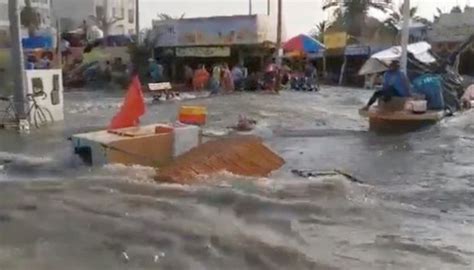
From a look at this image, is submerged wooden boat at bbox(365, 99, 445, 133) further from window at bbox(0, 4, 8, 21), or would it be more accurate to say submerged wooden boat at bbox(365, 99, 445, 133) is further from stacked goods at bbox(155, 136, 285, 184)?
window at bbox(0, 4, 8, 21)

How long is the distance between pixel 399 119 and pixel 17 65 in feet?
28.5

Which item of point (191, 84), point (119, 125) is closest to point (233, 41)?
point (191, 84)

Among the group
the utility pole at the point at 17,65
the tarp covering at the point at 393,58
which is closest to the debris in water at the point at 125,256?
the utility pole at the point at 17,65

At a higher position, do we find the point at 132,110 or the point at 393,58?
the point at 393,58

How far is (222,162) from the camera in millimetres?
10352

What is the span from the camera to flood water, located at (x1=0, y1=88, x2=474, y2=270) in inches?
253

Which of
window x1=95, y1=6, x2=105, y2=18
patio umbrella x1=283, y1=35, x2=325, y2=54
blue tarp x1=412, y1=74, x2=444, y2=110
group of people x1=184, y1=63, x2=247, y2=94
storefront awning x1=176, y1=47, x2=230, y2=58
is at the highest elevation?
window x1=95, y1=6, x2=105, y2=18

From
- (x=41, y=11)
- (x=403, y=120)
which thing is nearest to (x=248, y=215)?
(x=403, y=120)

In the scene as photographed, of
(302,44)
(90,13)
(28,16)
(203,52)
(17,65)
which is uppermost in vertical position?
(90,13)

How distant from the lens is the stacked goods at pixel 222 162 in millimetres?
9797

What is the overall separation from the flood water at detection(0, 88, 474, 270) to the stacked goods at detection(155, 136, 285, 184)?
0.28 meters

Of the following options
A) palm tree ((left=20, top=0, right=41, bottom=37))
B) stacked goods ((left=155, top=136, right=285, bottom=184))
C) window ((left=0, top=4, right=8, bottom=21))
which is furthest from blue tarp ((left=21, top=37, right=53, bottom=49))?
stacked goods ((left=155, top=136, right=285, bottom=184))

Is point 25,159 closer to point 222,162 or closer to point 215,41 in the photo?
point 222,162

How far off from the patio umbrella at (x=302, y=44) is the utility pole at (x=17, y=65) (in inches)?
875
